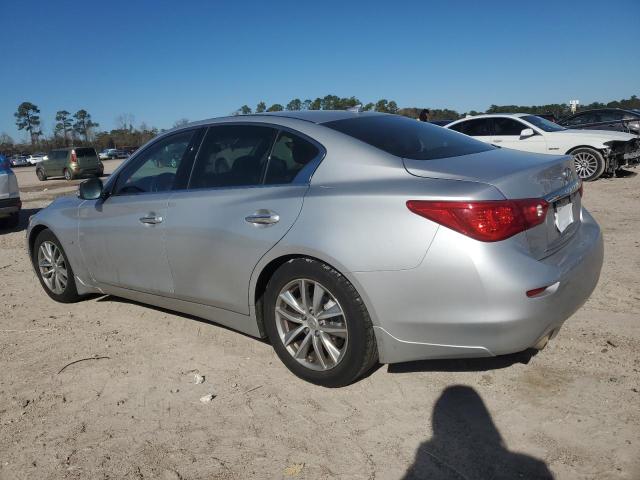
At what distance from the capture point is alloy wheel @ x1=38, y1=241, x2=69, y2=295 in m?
4.91

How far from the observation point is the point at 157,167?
4082mm

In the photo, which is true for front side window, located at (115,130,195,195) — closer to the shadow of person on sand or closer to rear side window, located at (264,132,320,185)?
rear side window, located at (264,132,320,185)

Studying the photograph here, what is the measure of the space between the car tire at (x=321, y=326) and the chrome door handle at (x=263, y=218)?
268mm

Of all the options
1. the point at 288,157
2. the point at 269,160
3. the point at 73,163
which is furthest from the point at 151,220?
the point at 73,163

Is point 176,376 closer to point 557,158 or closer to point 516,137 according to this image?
point 557,158

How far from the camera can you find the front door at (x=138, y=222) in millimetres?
3844

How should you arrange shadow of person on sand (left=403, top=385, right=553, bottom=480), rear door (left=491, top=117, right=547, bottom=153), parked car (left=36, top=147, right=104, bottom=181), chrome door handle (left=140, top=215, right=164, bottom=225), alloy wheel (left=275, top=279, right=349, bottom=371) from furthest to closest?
1. parked car (left=36, top=147, right=104, bottom=181)
2. rear door (left=491, top=117, right=547, bottom=153)
3. chrome door handle (left=140, top=215, right=164, bottom=225)
4. alloy wheel (left=275, top=279, right=349, bottom=371)
5. shadow of person on sand (left=403, top=385, right=553, bottom=480)

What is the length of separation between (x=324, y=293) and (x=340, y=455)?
2.80ft

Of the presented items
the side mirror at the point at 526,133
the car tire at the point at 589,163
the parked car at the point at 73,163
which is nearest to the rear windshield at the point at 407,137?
the side mirror at the point at 526,133

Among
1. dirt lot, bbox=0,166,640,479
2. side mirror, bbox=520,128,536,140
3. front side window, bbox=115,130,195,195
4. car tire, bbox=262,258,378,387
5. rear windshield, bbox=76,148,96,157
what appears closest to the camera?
dirt lot, bbox=0,166,640,479

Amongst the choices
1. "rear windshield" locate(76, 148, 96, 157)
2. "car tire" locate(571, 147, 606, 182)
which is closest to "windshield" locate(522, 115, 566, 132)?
"car tire" locate(571, 147, 606, 182)

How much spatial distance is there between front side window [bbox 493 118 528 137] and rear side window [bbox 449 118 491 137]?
0.17 metres

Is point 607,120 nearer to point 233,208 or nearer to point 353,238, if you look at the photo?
point 233,208

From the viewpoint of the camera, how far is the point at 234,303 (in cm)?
342
